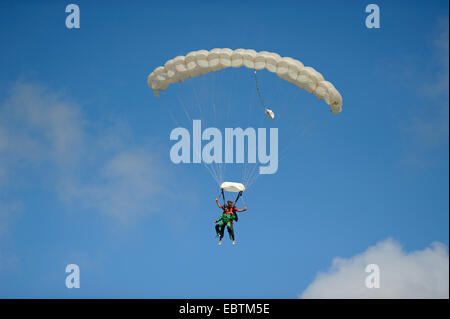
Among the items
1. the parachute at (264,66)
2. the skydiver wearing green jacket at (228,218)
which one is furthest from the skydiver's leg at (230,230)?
the parachute at (264,66)

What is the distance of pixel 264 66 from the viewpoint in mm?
28188

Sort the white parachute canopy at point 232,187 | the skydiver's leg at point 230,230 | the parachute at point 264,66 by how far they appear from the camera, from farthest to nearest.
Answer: the white parachute canopy at point 232,187, the skydiver's leg at point 230,230, the parachute at point 264,66

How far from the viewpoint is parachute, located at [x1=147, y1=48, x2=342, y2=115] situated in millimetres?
28078

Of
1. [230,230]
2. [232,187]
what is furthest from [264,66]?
[230,230]

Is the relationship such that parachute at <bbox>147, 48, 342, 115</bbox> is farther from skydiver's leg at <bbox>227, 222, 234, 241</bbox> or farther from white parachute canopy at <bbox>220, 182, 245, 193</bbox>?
skydiver's leg at <bbox>227, 222, 234, 241</bbox>

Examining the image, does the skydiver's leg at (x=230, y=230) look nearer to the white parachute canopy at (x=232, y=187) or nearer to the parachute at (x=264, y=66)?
the white parachute canopy at (x=232, y=187)

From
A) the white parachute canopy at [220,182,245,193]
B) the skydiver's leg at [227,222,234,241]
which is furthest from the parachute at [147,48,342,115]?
the skydiver's leg at [227,222,234,241]

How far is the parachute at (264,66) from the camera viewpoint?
28078mm
